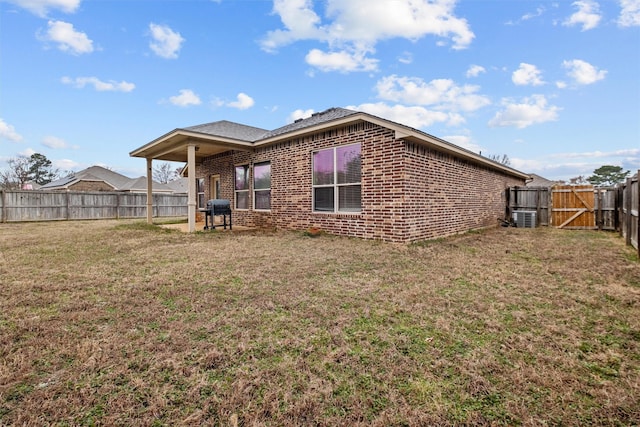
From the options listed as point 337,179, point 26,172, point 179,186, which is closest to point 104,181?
point 179,186

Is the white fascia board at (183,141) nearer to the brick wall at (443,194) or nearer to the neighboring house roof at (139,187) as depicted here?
the brick wall at (443,194)

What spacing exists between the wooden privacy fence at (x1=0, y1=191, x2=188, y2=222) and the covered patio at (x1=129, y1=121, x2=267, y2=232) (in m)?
7.81

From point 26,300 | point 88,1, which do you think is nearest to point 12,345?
point 26,300

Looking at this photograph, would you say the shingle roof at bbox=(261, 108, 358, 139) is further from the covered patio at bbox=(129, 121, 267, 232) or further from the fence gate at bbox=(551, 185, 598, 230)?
the fence gate at bbox=(551, 185, 598, 230)

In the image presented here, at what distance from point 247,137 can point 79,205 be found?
13.1 metres

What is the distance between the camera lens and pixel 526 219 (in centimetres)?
1198

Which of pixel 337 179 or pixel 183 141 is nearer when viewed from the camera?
pixel 337 179

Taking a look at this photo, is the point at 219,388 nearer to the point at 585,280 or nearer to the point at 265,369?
the point at 265,369

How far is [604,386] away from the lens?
1.71 metres

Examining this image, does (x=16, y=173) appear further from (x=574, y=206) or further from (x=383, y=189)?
(x=574, y=206)

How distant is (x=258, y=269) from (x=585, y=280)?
450cm

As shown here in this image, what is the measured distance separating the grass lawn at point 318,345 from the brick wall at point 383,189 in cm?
265

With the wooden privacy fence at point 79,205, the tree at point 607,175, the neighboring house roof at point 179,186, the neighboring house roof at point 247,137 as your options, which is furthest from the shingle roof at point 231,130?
the tree at point 607,175

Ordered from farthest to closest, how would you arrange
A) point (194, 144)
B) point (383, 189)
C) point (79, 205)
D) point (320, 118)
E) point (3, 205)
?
1. point (79, 205)
2. point (3, 205)
3. point (320, 118)
4. point (194, 144)
5. point (383, 189)
